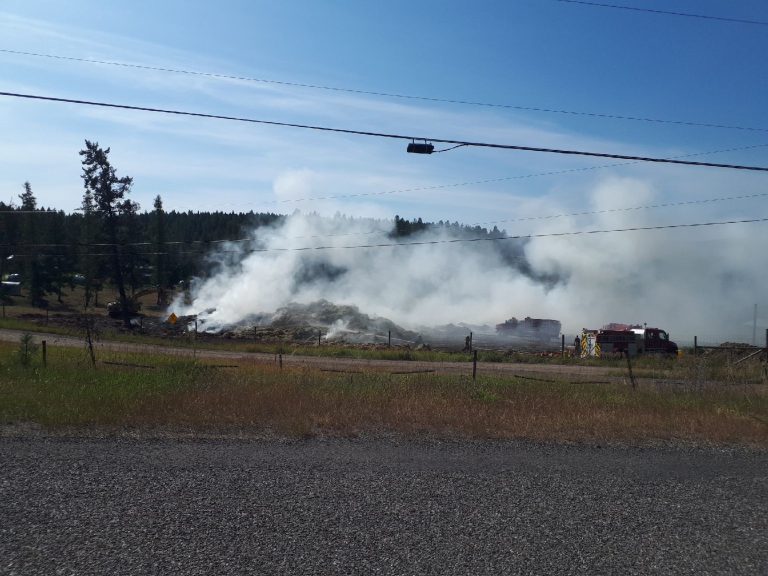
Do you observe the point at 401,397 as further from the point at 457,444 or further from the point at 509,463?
the point at 509,463

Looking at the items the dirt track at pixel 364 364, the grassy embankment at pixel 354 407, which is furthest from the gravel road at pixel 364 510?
the dirt track at pixel 364 364

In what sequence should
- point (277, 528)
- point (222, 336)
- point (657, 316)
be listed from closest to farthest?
point (277, 528)
point (222, 336)
point (657, 316)

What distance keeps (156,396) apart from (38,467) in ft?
15.0

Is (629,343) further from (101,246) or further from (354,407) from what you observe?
(101,246)

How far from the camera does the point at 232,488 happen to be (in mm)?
7340

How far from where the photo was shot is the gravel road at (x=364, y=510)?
18.2 feet

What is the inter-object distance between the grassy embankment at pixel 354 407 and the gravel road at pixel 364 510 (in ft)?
3.99

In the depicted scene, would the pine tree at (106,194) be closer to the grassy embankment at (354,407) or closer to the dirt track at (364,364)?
the dirt track at (364,364)

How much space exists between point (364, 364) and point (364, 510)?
2466cm

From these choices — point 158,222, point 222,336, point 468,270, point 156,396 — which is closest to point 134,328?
point 222,336

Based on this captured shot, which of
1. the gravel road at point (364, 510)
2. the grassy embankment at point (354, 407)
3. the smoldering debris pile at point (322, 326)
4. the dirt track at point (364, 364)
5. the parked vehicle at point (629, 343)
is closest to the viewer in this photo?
the gravel road at point (364, 510)

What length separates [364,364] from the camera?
1235 inches

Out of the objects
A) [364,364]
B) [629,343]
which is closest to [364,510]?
[364,364]

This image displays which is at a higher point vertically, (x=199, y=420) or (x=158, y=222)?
(x=158, y=222)
